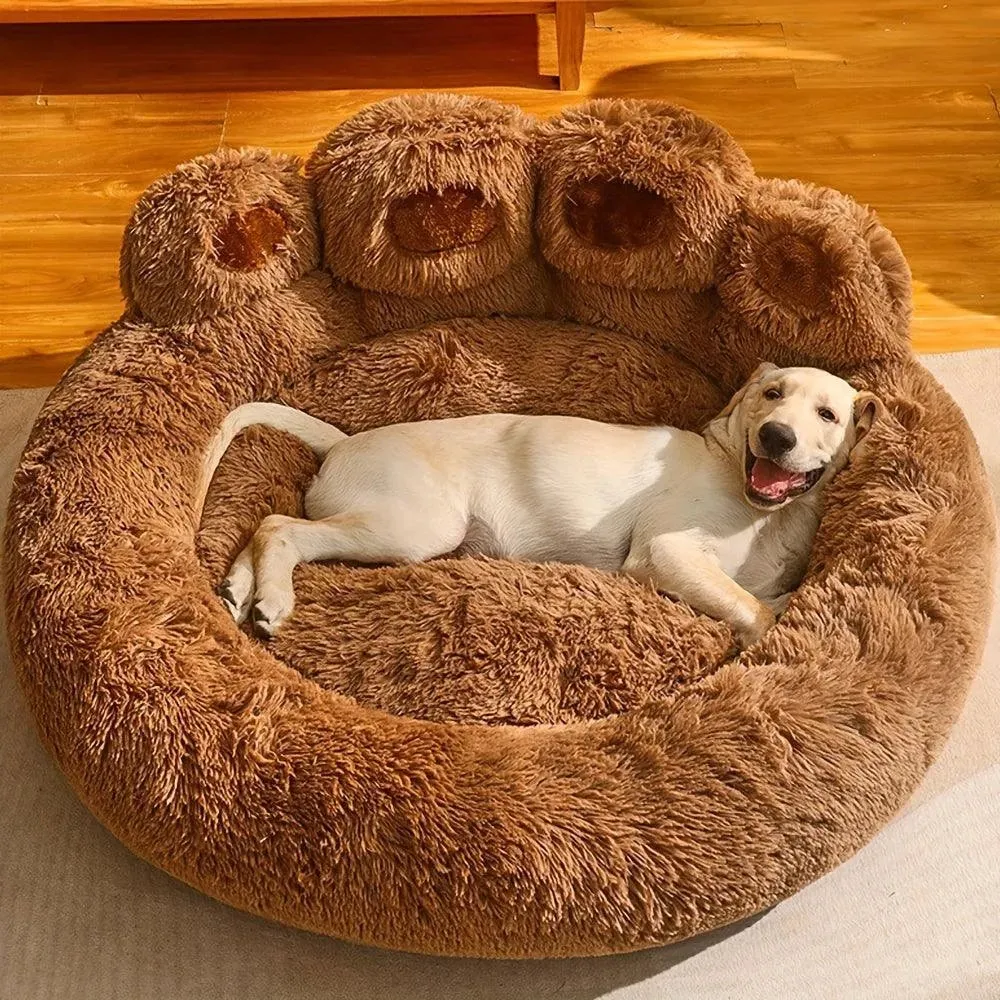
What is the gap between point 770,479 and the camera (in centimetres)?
176

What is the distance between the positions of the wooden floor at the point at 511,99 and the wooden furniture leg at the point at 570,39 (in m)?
0.05

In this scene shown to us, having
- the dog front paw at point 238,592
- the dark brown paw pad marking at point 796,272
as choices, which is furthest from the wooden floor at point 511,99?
the dog front paw at point 238,592

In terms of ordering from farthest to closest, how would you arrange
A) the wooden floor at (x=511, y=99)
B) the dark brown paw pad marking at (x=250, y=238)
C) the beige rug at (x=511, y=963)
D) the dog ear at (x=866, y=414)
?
the wooden floor at (x=511, y=99) → the dark brown paw pad marking at (x=250, y=238) → the dog ear at (x=866, y=414) → the beige rug at (x=511, y=963)

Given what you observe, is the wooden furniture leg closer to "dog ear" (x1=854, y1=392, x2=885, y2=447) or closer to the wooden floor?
the wooden floor

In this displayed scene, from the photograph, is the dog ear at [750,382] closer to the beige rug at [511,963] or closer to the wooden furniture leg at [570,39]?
the beige rug at [511,963]

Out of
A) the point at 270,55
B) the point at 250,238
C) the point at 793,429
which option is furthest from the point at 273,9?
the point at 793,429

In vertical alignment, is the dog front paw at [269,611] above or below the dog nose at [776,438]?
below

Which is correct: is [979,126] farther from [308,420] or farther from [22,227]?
[22,227]

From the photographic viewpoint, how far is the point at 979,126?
2873 mm

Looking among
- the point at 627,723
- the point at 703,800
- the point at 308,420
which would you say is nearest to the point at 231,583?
the point at 308,420

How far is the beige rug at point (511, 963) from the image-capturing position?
1574mm

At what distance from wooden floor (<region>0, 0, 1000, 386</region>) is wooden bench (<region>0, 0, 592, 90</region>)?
8.4 inches

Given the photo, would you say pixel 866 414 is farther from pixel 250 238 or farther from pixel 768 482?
pixel 250 238

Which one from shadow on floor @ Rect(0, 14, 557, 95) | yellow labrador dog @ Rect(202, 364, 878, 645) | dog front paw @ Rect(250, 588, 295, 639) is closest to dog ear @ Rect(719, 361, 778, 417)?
yellow labrador dog @ Rect(202, 364, 878, 645)
